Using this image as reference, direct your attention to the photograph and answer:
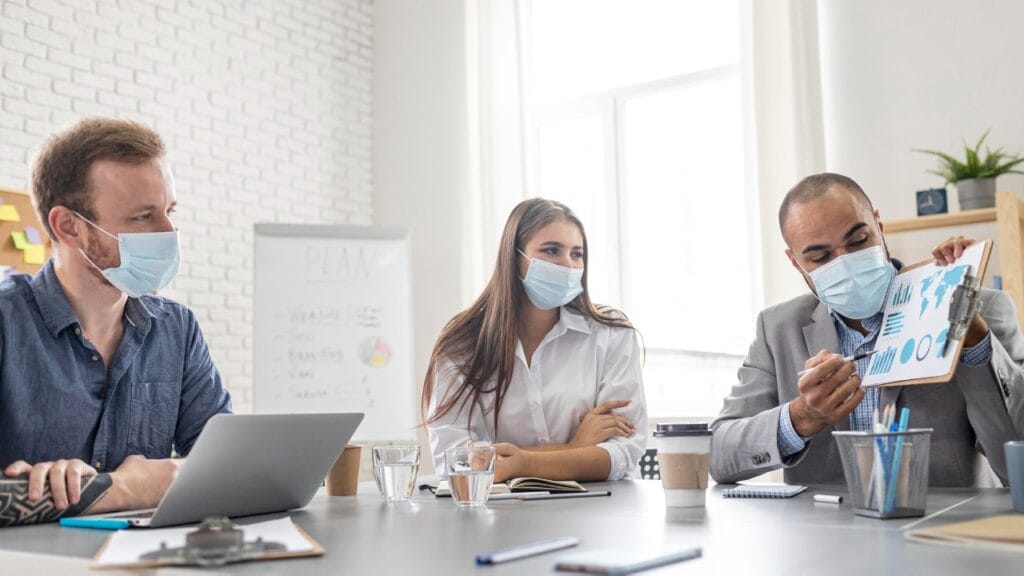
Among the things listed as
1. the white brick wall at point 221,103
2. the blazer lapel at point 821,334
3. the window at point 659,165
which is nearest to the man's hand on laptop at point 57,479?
the blazer lapel at point 821,334

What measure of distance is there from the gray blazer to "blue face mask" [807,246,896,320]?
0.13m

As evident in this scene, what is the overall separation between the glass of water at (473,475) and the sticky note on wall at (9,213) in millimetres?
3146

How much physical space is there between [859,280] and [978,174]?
7.00 feet

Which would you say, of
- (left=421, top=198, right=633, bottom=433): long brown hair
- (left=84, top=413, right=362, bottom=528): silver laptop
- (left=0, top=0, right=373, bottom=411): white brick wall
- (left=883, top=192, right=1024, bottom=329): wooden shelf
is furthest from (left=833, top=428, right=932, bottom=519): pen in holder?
(left=0, top=0, right=373, bottom=411): white brick wall

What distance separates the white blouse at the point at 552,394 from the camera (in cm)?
241

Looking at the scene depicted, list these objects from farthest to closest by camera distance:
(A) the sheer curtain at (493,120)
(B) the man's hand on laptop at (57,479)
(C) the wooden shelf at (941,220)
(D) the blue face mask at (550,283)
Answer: (A) the sheer curtain at (493,120)
(C) the wooden shelf at (941,220)
(D) the blue face mask at (550,283)
(B) the man's hand on laptop at (57,479)

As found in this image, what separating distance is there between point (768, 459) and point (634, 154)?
3.49 metres

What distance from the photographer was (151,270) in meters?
1.95

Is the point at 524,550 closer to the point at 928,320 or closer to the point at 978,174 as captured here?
the point at 928,320

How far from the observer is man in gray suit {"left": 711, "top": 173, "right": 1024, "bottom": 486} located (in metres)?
1.74

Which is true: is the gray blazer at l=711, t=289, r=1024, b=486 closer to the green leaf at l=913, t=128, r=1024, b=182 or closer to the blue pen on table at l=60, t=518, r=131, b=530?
the blue pen on table at l=60, t=518, r=131, b=530

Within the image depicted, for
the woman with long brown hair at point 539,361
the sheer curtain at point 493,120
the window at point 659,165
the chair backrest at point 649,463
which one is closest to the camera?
the woman with long brown hair at point 539,361

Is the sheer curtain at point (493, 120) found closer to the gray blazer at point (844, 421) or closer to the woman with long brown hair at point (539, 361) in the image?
the woman with long brown hair at point (539, 361)

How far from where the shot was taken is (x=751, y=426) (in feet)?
6.17
